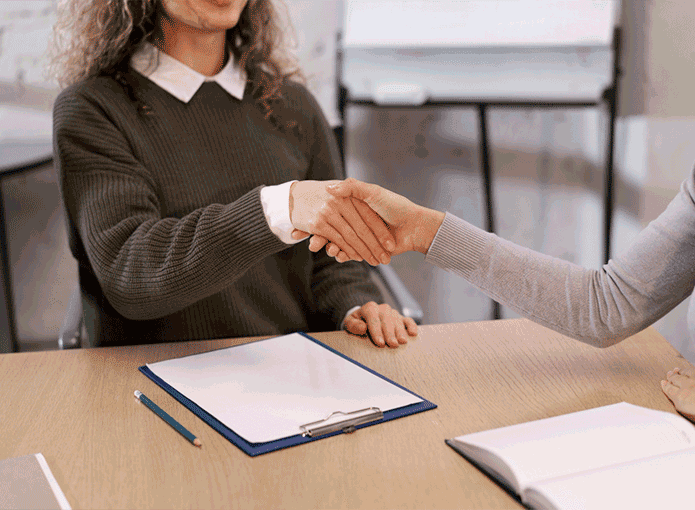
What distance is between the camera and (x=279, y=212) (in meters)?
0.91

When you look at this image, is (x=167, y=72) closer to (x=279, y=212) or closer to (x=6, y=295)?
(x=279, y=212)

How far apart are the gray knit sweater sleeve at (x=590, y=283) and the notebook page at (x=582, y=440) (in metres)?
0.24

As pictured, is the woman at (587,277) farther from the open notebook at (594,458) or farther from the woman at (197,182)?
the open notebook at (594,458)

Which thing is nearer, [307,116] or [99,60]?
[99,60]

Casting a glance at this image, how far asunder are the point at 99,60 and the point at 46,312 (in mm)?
1134

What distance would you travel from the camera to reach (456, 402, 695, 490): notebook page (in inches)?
22.4

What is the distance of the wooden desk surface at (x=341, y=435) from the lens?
22.6 inches

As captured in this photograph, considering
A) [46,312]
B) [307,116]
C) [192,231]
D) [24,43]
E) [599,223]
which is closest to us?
[192,231]

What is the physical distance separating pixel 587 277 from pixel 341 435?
0.49m

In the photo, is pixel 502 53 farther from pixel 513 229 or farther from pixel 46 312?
pixel 46 312

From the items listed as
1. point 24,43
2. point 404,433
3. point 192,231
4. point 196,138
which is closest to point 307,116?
point 196,138

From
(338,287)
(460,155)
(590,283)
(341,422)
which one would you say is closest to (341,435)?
(341,422)

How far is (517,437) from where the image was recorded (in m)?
0.62

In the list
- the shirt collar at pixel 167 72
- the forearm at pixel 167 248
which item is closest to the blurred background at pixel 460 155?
the shirt collar at pixel 167 72
